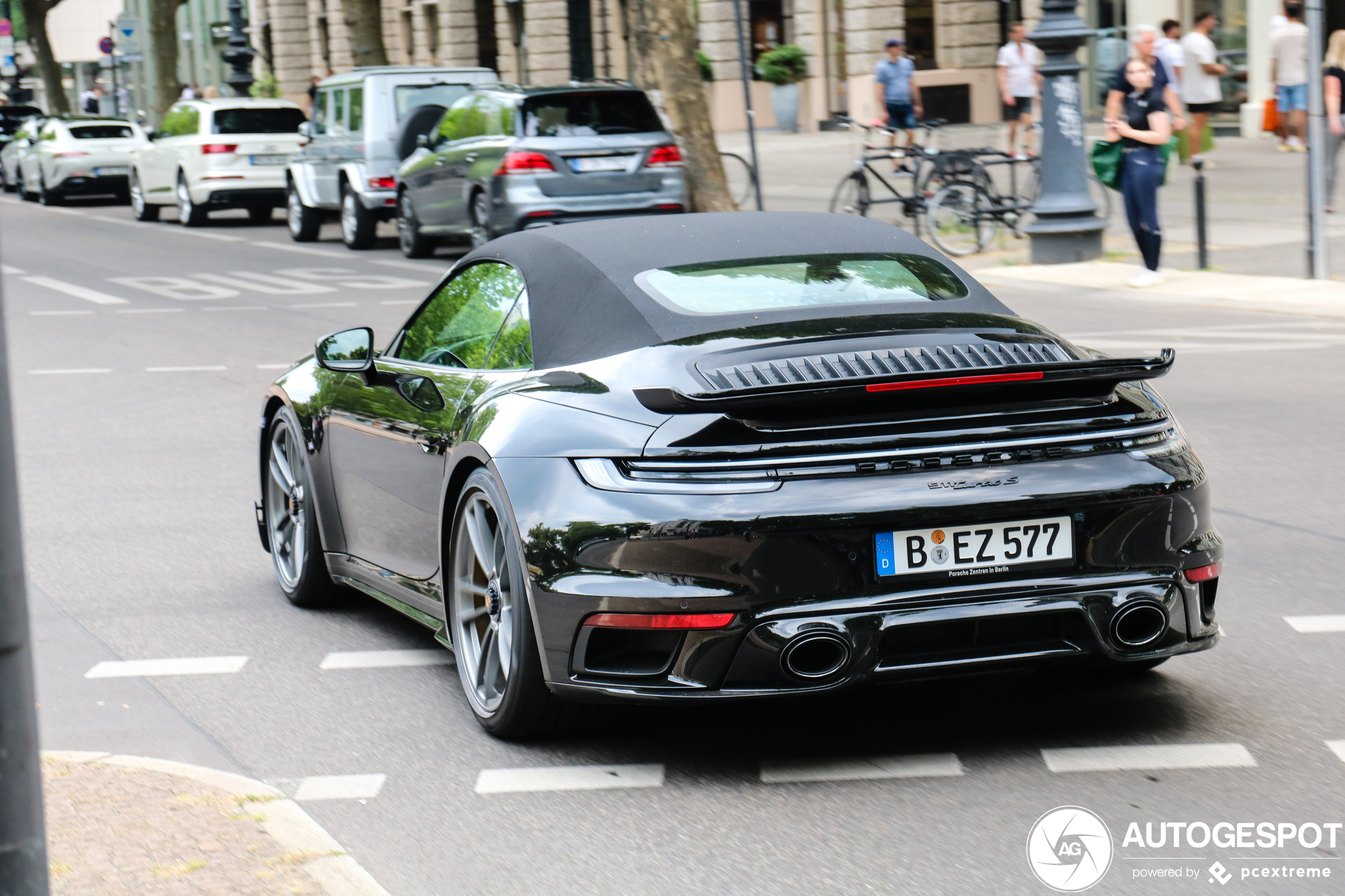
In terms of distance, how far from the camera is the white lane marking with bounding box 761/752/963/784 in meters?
4.54

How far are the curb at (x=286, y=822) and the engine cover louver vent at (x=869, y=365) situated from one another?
4.25 ft

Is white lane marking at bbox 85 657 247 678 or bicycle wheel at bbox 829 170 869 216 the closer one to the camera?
white lane marking at bbox 85 657 247 678

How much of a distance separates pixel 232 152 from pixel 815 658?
24103mm

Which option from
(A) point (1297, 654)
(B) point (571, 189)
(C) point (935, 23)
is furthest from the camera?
(C) point (935, 23)

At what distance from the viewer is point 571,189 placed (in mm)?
19016

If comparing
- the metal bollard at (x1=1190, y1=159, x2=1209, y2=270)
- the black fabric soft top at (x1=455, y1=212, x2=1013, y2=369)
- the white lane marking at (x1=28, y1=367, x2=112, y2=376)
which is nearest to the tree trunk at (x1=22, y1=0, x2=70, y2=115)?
the white lane marking at (x1=28, y1=367, x2=112, y2=376)

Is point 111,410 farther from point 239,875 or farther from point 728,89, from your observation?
point 728,89

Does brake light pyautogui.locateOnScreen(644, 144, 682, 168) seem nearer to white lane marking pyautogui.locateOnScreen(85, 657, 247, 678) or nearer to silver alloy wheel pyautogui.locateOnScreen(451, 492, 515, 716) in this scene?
white lane marking pyautogui.locateOnScreen(85, 657, 247, 678)

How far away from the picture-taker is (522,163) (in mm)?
18922

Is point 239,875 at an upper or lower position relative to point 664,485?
lower

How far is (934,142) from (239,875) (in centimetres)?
2959

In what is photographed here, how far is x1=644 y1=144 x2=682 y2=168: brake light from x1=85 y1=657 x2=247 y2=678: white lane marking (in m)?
13.9

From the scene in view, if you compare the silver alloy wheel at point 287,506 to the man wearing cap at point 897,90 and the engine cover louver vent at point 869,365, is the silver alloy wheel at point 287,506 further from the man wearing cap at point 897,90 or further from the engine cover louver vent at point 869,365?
the man wearing cap at point 897,90

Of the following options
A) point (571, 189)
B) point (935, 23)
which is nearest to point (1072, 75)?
point (571, 189)
